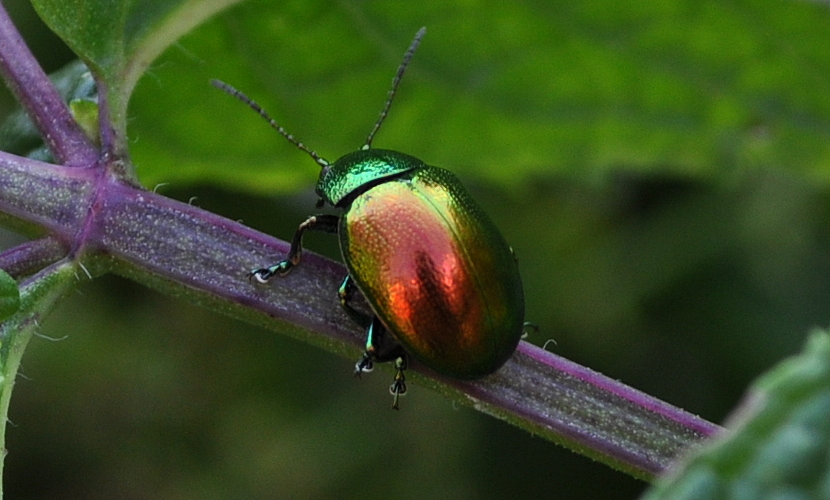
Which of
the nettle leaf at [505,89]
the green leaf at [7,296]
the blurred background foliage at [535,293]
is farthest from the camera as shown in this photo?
the blurred background foliage at [535,293]

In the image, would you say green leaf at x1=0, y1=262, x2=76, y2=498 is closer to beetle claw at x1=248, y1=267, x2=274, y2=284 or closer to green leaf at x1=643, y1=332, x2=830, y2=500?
beetle claw at x1=248, y1=267, x2=274, y2=284

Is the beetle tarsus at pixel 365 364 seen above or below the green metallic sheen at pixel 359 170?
below

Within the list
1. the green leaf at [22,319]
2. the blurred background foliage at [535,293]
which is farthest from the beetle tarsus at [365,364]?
the blurred background foliage at [535,293]

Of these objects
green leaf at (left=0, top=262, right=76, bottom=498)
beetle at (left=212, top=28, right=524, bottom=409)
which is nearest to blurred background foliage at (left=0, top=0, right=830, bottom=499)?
beetle at (left=212, top=28, right=524, bottom=409)

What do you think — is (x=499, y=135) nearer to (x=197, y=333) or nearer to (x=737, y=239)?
(x=737, y=239)

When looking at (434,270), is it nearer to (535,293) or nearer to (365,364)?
(365,364)

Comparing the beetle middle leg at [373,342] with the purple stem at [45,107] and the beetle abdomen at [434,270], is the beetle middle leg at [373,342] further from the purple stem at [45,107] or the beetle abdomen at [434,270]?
the purple stem at [45,107]

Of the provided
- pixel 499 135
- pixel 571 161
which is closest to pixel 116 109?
pixel 499 135
